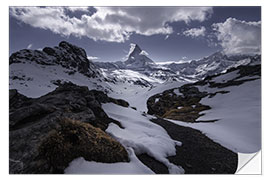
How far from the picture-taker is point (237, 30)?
9.79 metres

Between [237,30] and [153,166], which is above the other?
[237,30]

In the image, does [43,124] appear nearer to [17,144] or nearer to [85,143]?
[17,144]

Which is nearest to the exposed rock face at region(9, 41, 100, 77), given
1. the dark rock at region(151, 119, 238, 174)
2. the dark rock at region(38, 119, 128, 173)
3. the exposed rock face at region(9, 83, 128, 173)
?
the exposed rock face at region(9, 83, 128, 173)

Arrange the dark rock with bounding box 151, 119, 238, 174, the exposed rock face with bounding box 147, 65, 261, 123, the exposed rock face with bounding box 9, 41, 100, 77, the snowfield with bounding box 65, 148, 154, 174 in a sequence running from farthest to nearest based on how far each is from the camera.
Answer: the exposed rock face with bounding box 9, 41, 100, 77
the exposed rock face with bounding box 147, 65, 261, 123
the dark rock with bounding box 151, 119, 238, 174
the snowfield with bounding box 65, 148, 154, 174

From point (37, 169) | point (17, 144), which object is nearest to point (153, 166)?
point (37, 169)

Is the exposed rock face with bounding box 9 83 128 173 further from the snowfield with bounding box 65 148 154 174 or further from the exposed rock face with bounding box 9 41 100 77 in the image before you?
the exposed rock face with bounding box 9 41 100 77

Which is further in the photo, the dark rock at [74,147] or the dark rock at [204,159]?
the dark rock at [204,159]

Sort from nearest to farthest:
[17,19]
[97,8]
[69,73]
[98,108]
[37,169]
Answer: [37,169] → [17,19] → [97,8] → [98,108] → [69,73]

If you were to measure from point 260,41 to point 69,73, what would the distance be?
117m

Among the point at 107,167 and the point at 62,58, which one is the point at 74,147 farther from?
the point at 62,58

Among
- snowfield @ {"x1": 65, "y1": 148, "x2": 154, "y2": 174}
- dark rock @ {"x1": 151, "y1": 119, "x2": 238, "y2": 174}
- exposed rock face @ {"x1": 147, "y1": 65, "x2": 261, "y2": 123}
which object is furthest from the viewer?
exposed rock face @ {"x1": 147, "y1": 65, "x2": 261, "y2": 123}

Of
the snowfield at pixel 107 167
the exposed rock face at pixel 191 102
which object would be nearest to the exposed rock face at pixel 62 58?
the exposed rock face at pixel 191 102

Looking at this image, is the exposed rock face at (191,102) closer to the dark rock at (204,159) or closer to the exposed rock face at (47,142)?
the dark rock at (204,159)
